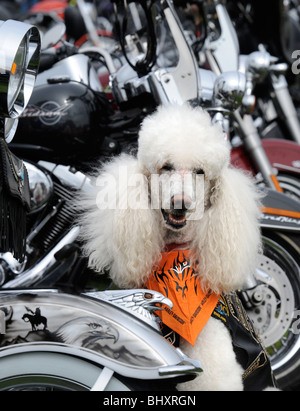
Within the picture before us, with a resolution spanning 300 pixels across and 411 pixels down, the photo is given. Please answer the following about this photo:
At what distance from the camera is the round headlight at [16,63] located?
1.30m

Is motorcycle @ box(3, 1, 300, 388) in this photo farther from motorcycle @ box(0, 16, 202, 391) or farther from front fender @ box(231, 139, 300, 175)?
motorcycle @ box(0, 16, 202, 391)

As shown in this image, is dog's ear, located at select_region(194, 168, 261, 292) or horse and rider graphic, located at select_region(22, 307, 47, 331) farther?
dog's ear, located at select_region(194, 168, 261, 292)

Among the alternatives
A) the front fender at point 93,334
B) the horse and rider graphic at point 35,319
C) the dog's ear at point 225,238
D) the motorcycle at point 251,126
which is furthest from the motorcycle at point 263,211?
the horse and rider graphic at point 35,319

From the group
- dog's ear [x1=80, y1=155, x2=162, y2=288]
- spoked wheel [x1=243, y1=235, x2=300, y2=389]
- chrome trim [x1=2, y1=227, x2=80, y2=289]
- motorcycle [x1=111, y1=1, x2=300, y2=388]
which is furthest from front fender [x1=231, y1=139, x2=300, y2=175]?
dog's ear [x1=80, y1=155, x2=162, y2=288]

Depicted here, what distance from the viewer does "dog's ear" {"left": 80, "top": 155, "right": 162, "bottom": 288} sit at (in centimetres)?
174

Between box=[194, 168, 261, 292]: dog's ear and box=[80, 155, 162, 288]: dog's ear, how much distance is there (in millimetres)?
156

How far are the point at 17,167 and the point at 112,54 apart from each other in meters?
1.62

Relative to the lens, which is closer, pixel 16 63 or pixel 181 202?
pixel 16 63

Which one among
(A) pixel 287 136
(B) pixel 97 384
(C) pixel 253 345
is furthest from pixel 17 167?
(A) pixel 287 136

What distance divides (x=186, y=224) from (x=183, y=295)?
0.22 meters

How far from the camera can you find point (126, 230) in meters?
1.74

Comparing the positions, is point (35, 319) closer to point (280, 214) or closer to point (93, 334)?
point (93, 334)

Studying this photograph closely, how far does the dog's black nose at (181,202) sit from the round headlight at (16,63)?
502mm

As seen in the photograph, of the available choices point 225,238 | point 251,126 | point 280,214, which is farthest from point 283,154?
point 225,238
